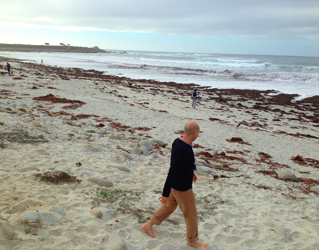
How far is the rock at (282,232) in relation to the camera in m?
3.97

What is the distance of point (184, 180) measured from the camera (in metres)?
3.20

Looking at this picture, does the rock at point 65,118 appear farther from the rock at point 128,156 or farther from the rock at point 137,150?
the rock at point 128,156

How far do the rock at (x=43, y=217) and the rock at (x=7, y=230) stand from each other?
0.30 meters

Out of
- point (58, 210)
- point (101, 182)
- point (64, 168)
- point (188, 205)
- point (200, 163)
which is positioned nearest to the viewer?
point (188, 205)

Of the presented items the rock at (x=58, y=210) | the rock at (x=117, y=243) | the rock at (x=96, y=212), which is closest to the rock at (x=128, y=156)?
the rock at (x=96, y=212)

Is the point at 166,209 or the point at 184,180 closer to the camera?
the point at 184,180

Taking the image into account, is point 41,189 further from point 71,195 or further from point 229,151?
point 229,151

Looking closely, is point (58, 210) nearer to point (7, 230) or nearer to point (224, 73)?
point (7, 230)

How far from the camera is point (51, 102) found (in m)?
12.9

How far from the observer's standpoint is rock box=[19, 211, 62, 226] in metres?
3.29

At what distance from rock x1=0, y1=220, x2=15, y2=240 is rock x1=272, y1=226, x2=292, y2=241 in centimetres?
387

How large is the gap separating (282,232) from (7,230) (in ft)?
13.1

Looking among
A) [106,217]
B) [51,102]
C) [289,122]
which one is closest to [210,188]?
[106,217]

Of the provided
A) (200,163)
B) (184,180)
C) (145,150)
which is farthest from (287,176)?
(184,180)
